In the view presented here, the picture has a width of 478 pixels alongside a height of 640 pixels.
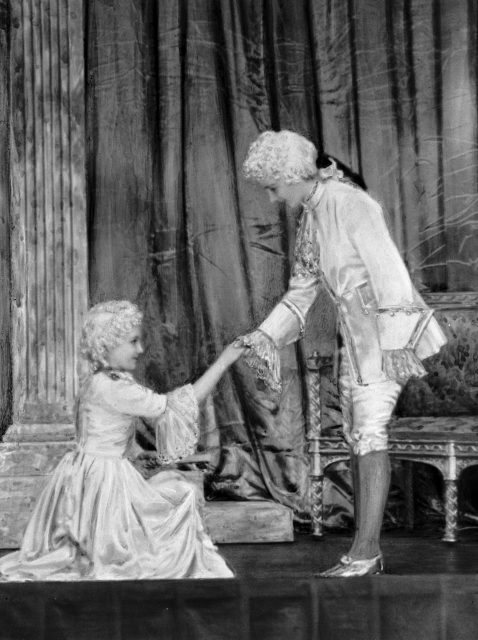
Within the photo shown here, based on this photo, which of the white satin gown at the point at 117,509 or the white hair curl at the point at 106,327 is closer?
the white satin gown at the point at 117,509

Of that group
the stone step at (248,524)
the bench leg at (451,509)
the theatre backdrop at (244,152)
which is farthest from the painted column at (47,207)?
the bench leg at (451,509)

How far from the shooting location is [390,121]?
550 cm

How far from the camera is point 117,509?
3.83 metres

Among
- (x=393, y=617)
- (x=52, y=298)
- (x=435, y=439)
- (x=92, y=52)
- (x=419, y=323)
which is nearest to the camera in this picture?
(x=393, y=617)

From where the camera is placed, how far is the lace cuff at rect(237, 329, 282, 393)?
4012mm

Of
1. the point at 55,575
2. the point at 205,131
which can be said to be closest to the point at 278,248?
the point at 205,131

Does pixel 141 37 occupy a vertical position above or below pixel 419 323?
above

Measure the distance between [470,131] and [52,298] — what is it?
1.99 m

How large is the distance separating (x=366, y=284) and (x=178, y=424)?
0.74 meters

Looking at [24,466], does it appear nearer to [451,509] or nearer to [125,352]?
[125,352]

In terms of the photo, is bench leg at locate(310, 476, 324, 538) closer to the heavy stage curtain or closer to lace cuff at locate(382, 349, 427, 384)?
the heavy stage curtain

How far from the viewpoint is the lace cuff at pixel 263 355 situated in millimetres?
4012

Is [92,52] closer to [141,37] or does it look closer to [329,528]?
[141,37]

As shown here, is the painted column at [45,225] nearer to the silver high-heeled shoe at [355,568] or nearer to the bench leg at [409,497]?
the bench leg at [409,497]
